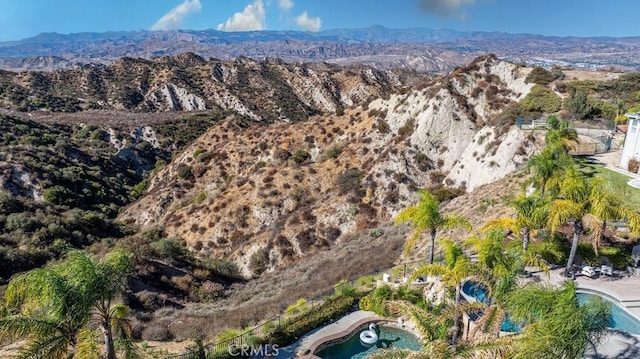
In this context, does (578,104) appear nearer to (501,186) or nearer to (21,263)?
(501,186)

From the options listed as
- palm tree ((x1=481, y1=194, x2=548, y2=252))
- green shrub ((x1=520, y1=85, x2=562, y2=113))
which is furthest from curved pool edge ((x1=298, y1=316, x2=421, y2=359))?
green shrub ((x1=520, y1=85, x2=562, y2=113))

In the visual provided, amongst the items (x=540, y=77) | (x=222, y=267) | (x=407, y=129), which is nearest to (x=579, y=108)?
(x=540, y=77)

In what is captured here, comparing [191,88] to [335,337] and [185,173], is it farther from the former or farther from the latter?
[335,337]

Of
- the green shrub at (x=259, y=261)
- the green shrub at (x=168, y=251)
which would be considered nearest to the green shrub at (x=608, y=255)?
the green shrub at (x=259, y=261)

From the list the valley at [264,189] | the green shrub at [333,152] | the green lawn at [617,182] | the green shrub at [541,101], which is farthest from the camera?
the green shrub at [333,152]

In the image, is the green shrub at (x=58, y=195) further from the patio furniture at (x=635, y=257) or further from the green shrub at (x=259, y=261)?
the patio furniture at (x=635, y=257)

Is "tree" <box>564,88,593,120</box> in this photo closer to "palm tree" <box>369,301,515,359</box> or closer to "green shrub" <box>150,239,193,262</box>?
"palm tree" <box>369,301,515,359</box>
